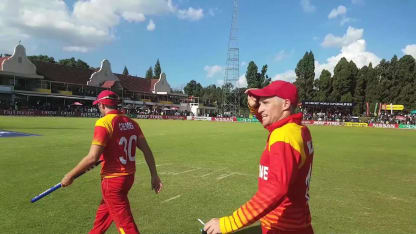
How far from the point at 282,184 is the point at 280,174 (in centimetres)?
7

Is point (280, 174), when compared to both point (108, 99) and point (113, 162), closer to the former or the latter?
point (113, 162)

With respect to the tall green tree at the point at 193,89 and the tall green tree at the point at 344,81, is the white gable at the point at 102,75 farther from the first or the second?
the tall green tree at the point at 193,89

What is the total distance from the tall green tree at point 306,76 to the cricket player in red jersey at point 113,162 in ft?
255

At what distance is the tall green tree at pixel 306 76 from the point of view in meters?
78.8

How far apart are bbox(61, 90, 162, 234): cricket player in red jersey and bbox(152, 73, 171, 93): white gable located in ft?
271

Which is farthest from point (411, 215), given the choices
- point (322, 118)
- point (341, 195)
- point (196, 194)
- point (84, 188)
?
point (322, 118)

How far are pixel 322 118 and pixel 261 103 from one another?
68115 millimetres

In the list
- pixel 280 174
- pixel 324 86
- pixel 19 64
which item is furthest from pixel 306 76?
pixel 280 174

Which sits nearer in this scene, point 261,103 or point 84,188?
point 261,103

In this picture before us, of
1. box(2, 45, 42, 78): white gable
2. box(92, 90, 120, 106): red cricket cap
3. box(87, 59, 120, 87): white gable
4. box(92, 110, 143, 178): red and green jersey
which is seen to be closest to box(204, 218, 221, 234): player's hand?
box(92, 110, 143, 178): red and green jersey

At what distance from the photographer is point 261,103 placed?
257 cm

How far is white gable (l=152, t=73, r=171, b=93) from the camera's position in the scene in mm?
85975

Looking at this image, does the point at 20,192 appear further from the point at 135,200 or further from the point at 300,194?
the point at 300,194

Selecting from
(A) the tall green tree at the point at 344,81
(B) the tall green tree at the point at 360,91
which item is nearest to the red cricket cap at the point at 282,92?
(A) the tall green tree at the point at 344,81
